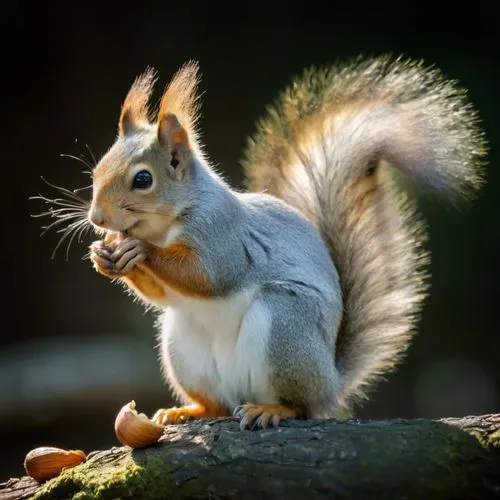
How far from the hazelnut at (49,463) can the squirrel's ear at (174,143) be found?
2.14 feet

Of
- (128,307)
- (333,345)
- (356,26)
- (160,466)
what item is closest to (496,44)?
(356,26)

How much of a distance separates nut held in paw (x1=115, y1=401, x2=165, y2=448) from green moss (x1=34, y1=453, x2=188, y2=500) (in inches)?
1.5

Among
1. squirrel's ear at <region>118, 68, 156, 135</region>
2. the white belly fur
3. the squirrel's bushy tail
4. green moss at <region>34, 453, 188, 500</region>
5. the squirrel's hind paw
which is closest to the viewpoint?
green moss at <region>34, 453, 188, 500</region>

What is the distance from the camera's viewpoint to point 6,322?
4.91 meters

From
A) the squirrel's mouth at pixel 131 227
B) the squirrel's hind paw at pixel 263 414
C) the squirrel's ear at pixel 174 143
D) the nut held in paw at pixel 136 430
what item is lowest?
the squirrel's hind paw at pixel 263 414

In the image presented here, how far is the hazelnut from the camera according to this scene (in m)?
1.89

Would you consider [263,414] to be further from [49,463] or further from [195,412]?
[49,463]

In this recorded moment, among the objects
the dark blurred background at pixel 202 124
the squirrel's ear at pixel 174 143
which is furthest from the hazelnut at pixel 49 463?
the dark blurred background at pixel 202 124

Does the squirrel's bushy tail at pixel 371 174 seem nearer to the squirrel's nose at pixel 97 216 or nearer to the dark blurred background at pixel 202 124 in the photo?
the squirrel's nose at pixel 97 216

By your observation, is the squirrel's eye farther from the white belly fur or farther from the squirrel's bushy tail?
the squirrel's bushy tail

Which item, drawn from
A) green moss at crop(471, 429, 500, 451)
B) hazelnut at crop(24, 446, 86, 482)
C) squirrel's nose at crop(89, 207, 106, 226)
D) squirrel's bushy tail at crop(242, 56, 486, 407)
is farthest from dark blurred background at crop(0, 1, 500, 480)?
green moss at crop(471, 429, 500, 451)

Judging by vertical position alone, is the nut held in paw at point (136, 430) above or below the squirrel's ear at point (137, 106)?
below

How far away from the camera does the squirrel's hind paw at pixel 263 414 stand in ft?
6.19

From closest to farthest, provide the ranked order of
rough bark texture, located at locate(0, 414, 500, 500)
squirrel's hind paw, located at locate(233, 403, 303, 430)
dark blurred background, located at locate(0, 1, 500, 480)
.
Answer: rough bark texture, located at locate(0, 414, 500, 500), squirrel's hind paw, located at locate(233, 403, 303, 430), dark blurred background, located at locate(0, 1, 500, 480)
